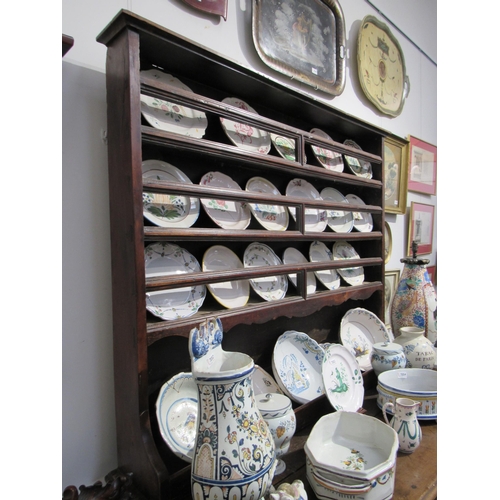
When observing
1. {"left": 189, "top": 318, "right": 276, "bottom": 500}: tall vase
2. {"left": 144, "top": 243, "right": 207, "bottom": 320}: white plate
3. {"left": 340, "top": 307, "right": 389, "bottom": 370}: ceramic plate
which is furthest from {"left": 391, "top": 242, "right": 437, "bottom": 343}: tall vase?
{"left": 189, "top": 318, "right": 276, "bottom": 500}: tall vase

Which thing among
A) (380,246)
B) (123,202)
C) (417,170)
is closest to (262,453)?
(123,202)

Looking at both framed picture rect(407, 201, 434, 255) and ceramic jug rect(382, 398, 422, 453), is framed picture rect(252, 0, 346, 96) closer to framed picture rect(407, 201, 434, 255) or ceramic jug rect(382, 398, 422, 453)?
framed picture rect(407, 201, 434, 255)

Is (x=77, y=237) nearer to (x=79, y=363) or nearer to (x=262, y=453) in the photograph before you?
(x=79, y=363)

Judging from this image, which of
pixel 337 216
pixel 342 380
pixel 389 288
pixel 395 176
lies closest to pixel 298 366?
pixel 342 380

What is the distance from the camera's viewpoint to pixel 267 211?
1.14 m

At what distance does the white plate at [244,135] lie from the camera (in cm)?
104

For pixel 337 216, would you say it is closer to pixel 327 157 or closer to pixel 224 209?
pixel 327 157

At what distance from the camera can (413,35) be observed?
229 cm

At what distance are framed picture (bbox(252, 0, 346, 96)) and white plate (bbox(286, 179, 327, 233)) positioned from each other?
0.44 metres

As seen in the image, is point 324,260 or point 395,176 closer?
point 324,260

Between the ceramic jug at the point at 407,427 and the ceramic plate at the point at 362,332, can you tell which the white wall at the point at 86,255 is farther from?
the ceramic plate at the point at 362,332

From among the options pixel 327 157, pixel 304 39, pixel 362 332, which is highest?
pixel 304 39

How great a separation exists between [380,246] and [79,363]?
A: 3.96 feet

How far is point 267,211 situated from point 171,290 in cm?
42
